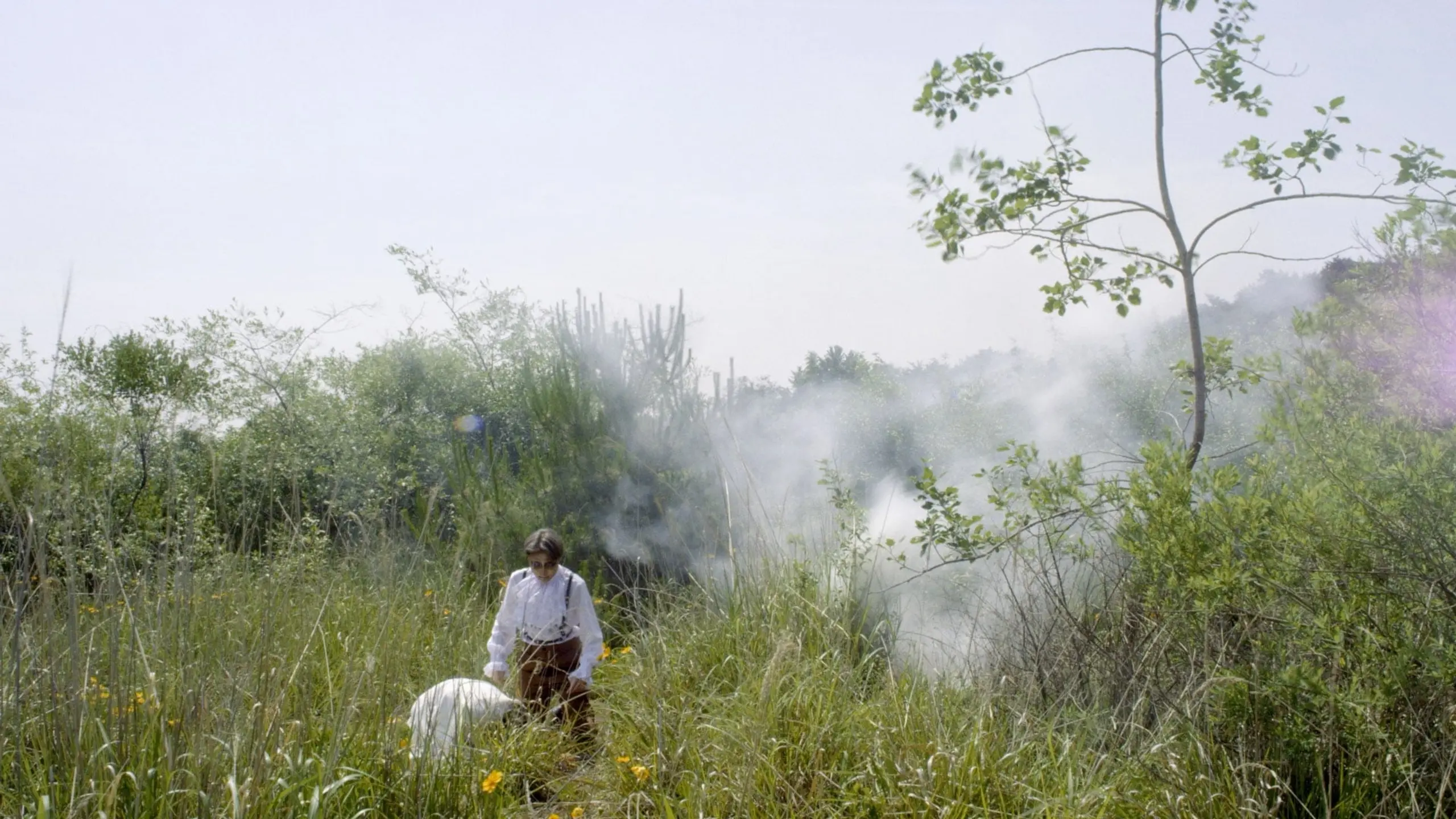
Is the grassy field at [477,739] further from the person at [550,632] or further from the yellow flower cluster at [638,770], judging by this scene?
the person at [550,632]

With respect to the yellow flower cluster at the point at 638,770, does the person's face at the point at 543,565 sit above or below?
above

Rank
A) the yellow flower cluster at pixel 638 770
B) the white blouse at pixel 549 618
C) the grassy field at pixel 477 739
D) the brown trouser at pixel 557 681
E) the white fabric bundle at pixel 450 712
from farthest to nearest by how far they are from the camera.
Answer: the white blouse at pixel 549 618 < the brown trouser at pixel 557 681 < the yellow flower cluster at pixel 638 770 < the white fabric bundle at pixel 450 712 < the grassy field at pixel 477 739

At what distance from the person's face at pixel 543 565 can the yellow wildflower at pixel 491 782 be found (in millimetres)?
1603

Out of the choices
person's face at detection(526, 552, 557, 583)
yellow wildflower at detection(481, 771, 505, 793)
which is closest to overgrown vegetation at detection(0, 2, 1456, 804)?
yellow wildflower at detection(481, 771, 505, 793)

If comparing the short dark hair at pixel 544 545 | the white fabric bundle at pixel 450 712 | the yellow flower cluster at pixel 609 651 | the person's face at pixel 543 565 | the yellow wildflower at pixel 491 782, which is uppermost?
the short dark hair at pixel 544 545

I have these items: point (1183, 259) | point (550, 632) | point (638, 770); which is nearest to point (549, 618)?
point (550, 632)

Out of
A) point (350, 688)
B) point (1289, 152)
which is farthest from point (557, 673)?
point (1289, 152)

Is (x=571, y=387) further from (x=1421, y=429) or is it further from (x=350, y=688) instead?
(x=1421, y=429)

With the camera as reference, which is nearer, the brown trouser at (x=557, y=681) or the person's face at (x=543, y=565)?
the brown trouser at (x=557, y=681)

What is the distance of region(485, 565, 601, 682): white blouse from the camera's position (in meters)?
5.09

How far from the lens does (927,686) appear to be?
4215mm

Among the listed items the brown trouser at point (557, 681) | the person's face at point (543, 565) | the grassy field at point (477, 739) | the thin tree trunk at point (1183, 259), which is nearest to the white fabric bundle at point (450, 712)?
the grassy field at point (477, 739)

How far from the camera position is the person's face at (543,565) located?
511 cm

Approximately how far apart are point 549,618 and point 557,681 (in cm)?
30
